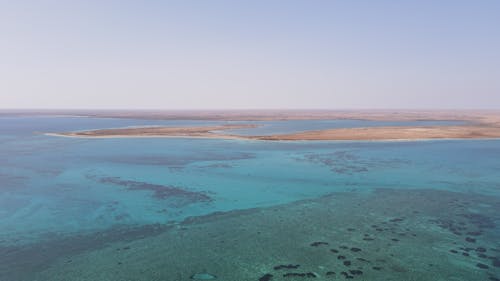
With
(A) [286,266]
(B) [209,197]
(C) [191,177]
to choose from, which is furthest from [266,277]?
(C) [191,177]

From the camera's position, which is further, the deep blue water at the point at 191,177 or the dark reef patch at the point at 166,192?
the dark reef patch at the point at 166,192

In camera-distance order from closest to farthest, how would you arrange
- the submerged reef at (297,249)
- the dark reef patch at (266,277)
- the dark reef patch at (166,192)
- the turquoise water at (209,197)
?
the dark reef patch at (266,277)
the submerged reef at (297,249)
the turquoise water at (209,197)
the dark reef patch at (166,192)

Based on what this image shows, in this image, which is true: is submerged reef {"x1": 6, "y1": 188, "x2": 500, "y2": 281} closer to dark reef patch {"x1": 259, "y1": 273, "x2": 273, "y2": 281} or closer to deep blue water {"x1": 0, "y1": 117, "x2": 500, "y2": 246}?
dark reef patch {"x1": 259, "y1": 273, "x2": 273, "y2": 281}

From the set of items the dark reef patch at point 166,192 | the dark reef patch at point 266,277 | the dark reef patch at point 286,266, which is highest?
the dark reef patch at point 166,192

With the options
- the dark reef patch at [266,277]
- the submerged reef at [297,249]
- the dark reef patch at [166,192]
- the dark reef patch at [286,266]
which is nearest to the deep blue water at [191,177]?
the dark reef patch at [166,192]

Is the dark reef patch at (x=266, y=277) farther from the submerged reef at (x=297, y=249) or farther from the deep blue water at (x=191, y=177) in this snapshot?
the deep blue water at (x=191, y=177)

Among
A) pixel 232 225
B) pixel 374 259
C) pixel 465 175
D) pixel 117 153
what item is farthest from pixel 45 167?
pixel 465 175
